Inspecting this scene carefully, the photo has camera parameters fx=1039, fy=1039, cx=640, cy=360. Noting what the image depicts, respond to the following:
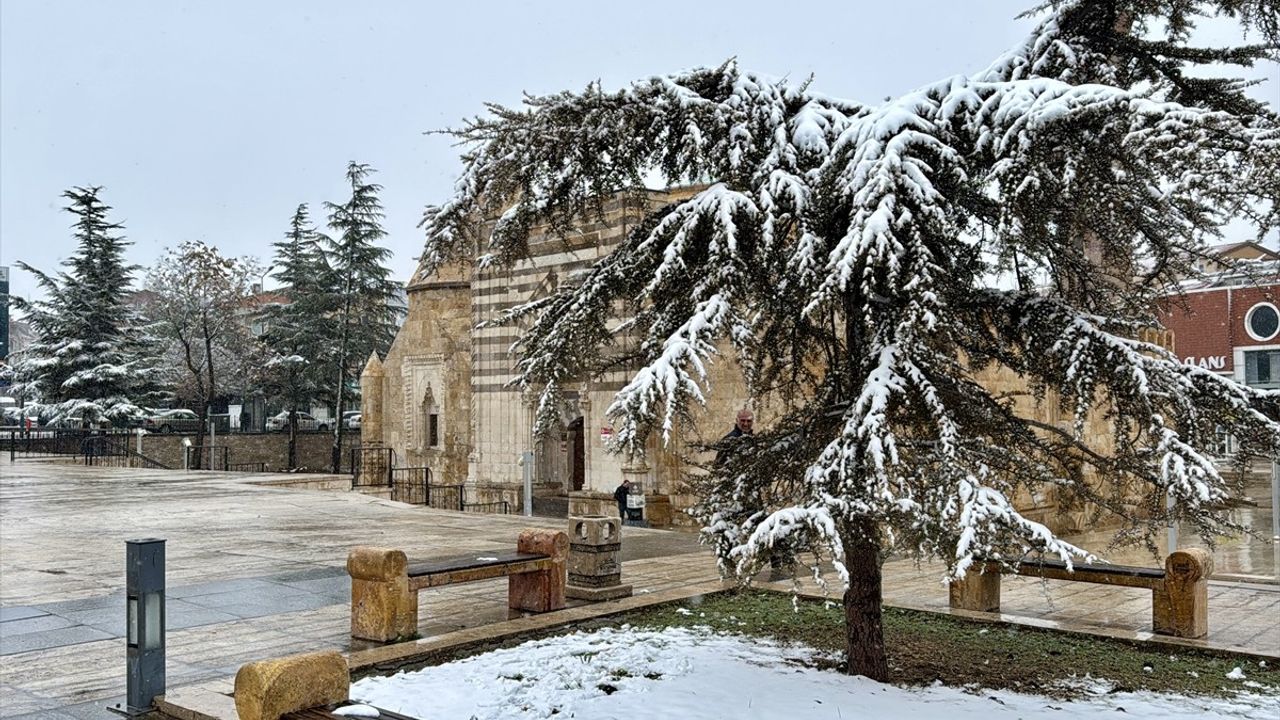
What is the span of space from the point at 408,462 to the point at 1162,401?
89.1ft

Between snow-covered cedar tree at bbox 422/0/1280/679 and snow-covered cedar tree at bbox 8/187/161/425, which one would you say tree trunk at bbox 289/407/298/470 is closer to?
snow-covered cedar tree at bbox 8/187/161/425

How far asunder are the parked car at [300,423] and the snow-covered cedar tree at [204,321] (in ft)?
7.38

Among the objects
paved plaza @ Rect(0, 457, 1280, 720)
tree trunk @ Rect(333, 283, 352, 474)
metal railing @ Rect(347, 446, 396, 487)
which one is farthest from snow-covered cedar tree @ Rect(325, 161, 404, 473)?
paved plaza @ Rect(0, 457, 1280, 720)

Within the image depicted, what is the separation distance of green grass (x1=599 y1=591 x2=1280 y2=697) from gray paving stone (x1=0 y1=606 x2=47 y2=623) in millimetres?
4710

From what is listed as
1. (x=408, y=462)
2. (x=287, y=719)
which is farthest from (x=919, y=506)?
(x=408, y=462)

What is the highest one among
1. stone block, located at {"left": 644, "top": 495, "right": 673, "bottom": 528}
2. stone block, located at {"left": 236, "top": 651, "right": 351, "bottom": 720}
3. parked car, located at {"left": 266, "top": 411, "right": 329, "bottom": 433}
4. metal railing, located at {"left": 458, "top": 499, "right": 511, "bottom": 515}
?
parked car, located at {"left": 266, "top": 411, "right": 329, "bottom": 433}

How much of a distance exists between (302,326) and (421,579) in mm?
40168

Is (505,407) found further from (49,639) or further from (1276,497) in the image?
(49,639)

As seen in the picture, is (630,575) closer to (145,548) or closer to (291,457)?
(145,548)

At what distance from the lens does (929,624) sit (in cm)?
810

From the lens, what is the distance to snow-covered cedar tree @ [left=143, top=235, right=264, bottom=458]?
45375 millimetres

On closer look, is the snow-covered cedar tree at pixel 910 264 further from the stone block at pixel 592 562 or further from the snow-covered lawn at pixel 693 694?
the stone block at pixel 592 562

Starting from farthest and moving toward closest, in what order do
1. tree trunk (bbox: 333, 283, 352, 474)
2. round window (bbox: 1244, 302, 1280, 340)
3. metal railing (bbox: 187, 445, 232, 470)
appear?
tree trunk (bbox: 333, 283, 352, 474) → metal railing (bbox: 187, 445, 232, 470) → round window (bbox: 1244, 302, 1280, 340)

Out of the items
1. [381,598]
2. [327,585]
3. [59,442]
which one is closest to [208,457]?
[59,442]
